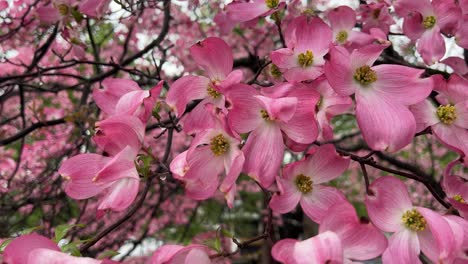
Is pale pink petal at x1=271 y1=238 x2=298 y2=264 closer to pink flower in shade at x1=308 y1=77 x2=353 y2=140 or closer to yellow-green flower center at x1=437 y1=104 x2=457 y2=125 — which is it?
pink flower in shade at x1=308 y1=77 x2=353 y2=140

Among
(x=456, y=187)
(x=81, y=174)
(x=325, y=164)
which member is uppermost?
(x=81, y=174)

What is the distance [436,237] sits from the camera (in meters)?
0.62

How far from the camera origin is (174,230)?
489 centimetres

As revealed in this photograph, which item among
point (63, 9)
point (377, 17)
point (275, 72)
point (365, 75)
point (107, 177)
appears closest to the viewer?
point (107, 177)

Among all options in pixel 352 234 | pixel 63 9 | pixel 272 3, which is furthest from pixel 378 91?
pixel 63 9

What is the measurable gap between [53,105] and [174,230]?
67.2 inches

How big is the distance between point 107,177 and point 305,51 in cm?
41

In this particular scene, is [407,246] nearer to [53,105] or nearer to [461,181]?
[461,181]

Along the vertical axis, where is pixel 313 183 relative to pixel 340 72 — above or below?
below

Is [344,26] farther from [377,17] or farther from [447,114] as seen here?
[447,114]

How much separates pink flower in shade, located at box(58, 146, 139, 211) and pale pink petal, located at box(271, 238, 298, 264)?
0.22m

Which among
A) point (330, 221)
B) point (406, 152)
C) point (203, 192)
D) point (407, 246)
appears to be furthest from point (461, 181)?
point (406, 152)

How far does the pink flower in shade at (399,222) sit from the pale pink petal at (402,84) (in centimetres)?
13

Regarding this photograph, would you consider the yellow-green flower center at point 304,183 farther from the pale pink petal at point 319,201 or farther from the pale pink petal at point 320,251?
the pale pink petal at point 320,251
